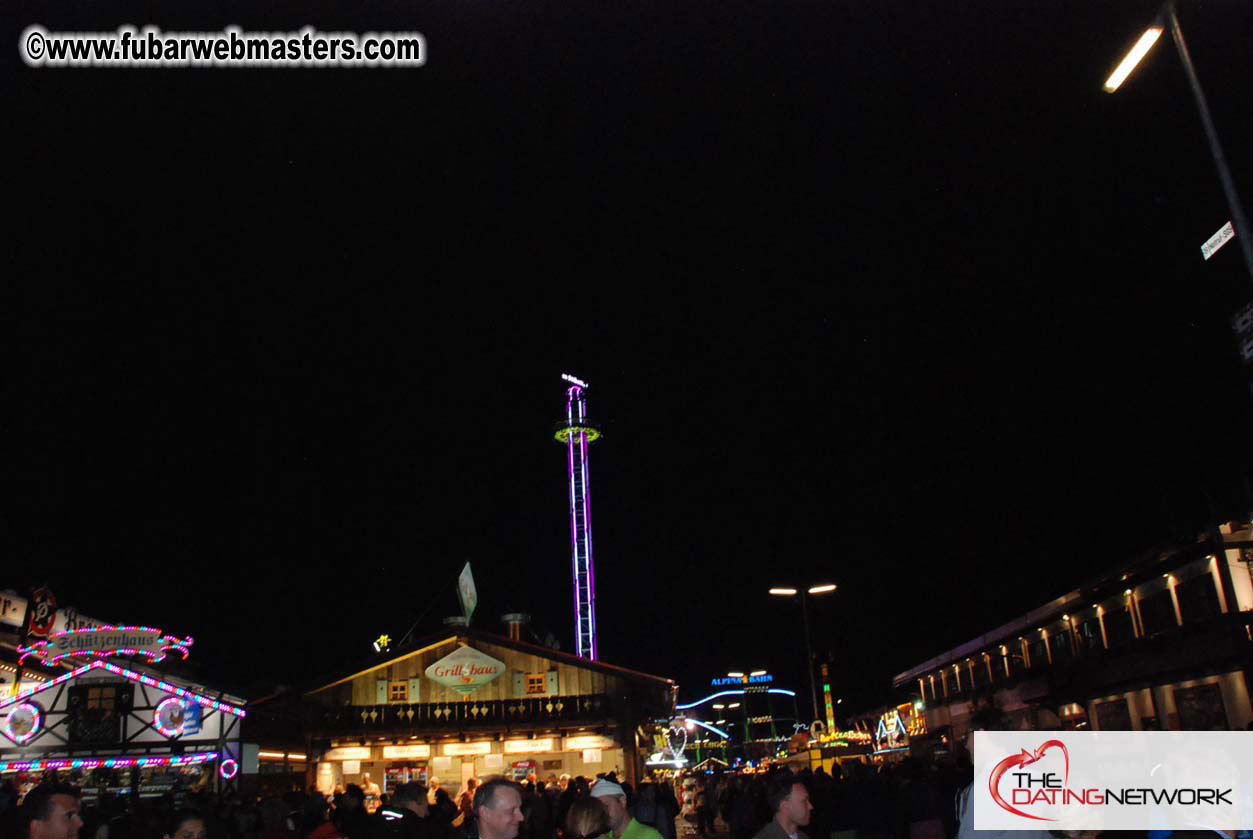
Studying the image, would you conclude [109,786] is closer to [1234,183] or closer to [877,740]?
[1234,183]

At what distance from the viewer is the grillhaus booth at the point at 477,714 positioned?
97.8 ft

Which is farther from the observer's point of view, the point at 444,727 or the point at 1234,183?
the point at 444,727

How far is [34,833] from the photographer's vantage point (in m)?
5.29

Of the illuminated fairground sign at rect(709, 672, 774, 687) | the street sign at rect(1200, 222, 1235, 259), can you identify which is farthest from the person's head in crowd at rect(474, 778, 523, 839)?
the illuminated fairground sign at rect(709, 672, 774, 687)

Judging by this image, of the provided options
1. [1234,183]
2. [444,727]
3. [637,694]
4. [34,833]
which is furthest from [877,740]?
[34,833]

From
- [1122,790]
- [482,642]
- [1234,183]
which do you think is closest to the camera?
[1122,790]

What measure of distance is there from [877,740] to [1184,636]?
145 ft

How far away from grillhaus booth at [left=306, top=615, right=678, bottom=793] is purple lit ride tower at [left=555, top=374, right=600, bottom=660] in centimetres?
1193

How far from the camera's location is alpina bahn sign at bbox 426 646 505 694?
1225 inches

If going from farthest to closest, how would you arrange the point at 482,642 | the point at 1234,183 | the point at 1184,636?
1. the point at 482,642
2. the point at 1184,636
3. the point at 1234,183

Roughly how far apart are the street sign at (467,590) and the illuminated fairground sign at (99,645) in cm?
1416

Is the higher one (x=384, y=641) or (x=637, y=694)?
(x=384, y=641)

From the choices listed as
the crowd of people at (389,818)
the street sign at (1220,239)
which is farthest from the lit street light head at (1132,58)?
the crowd of people at (389,818)

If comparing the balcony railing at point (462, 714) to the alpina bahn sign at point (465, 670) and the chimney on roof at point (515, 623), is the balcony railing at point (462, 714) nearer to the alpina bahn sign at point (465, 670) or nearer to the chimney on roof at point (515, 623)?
the alpina bahn sign at point (465, 670)
